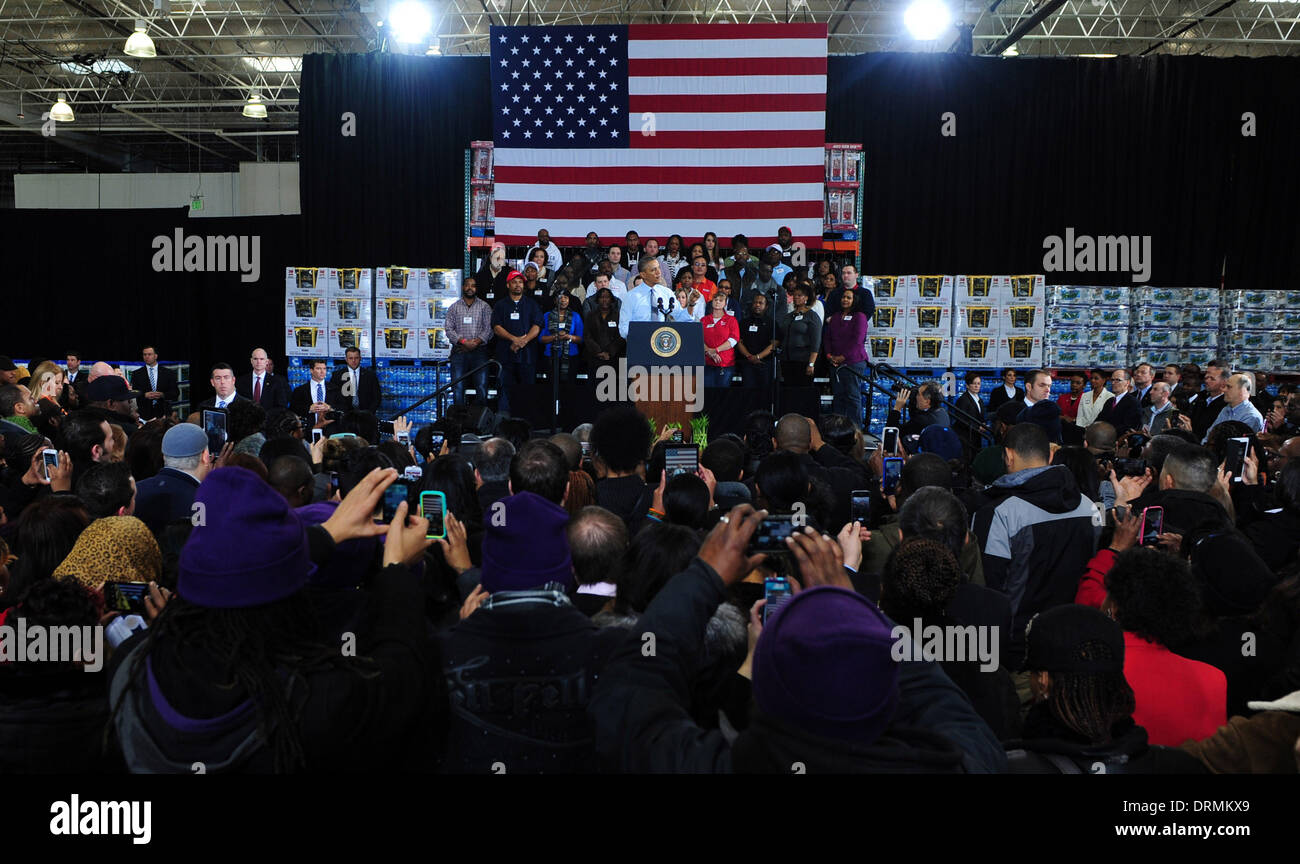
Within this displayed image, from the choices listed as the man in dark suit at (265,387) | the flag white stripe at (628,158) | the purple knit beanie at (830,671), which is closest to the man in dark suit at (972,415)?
the flag white stripe at (628,158)

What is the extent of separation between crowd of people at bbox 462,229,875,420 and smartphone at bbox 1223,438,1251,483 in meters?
6.18

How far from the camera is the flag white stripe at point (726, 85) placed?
551 inches

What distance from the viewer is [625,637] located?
1.97 metres

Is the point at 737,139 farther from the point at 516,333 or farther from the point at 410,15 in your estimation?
the point at 410,15

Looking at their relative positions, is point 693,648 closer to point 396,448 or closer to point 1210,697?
point 1210,697

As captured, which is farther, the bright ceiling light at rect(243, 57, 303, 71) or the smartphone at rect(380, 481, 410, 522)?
the bright ceiling light at rect(243, 57, 303, 71)

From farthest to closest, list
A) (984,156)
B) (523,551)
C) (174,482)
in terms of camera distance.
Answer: (984,156) < (174,482) < (523,551)

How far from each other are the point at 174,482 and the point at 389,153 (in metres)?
12.7

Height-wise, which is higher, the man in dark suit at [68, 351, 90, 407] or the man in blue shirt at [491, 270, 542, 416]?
the man in blue shirt at [491, 270, 542, 416]

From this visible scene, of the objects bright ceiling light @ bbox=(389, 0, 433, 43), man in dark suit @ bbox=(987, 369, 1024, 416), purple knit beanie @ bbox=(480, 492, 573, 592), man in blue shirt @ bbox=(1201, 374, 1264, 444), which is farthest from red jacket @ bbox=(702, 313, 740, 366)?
purple knit beanie @ bbox=(480, 492, 573, 592)

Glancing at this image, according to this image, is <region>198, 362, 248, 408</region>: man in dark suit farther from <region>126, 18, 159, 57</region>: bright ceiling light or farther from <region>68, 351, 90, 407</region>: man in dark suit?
<region>126, 18, 159, 57</region>: bright ceiling light

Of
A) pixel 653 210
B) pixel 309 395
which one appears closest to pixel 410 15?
pixel 653 210

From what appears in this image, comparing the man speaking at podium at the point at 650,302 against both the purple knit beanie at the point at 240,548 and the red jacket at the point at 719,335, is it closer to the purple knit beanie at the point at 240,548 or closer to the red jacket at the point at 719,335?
the red jacket at the point at 719,335

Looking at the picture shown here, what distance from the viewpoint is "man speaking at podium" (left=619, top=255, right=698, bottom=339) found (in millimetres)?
11344
